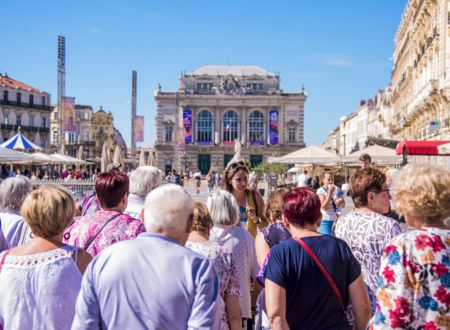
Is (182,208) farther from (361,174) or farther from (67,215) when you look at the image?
(361,174)

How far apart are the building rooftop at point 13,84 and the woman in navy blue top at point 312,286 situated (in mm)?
64764

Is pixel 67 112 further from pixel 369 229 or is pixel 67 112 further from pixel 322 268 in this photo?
pixel 322 268

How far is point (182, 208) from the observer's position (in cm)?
311

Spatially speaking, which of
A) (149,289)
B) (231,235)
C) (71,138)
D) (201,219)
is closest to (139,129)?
(231,235)

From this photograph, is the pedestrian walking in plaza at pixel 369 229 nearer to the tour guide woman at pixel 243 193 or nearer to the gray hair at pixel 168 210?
the gray hair at pixel 168 210

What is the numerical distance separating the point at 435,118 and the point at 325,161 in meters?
10.7

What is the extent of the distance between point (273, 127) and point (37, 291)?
7430 cm

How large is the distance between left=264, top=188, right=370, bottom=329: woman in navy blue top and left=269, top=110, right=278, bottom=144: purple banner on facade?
73.4 metres

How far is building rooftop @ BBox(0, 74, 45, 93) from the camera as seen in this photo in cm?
6369

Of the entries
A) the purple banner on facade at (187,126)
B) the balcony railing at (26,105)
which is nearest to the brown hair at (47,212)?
the balcony railing at (26,105)

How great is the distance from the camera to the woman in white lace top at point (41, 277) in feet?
11.1

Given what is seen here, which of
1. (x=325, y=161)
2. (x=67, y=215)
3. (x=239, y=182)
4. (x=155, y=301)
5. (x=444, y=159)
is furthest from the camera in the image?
(x=444, y=159)

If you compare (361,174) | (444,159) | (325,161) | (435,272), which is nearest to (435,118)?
(444,159)

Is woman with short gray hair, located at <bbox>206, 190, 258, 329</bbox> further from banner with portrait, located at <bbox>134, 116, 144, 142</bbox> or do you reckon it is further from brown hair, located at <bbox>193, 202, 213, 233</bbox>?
banner with portrait, located at <bbox>134, 116, 144, 142</bbox>
